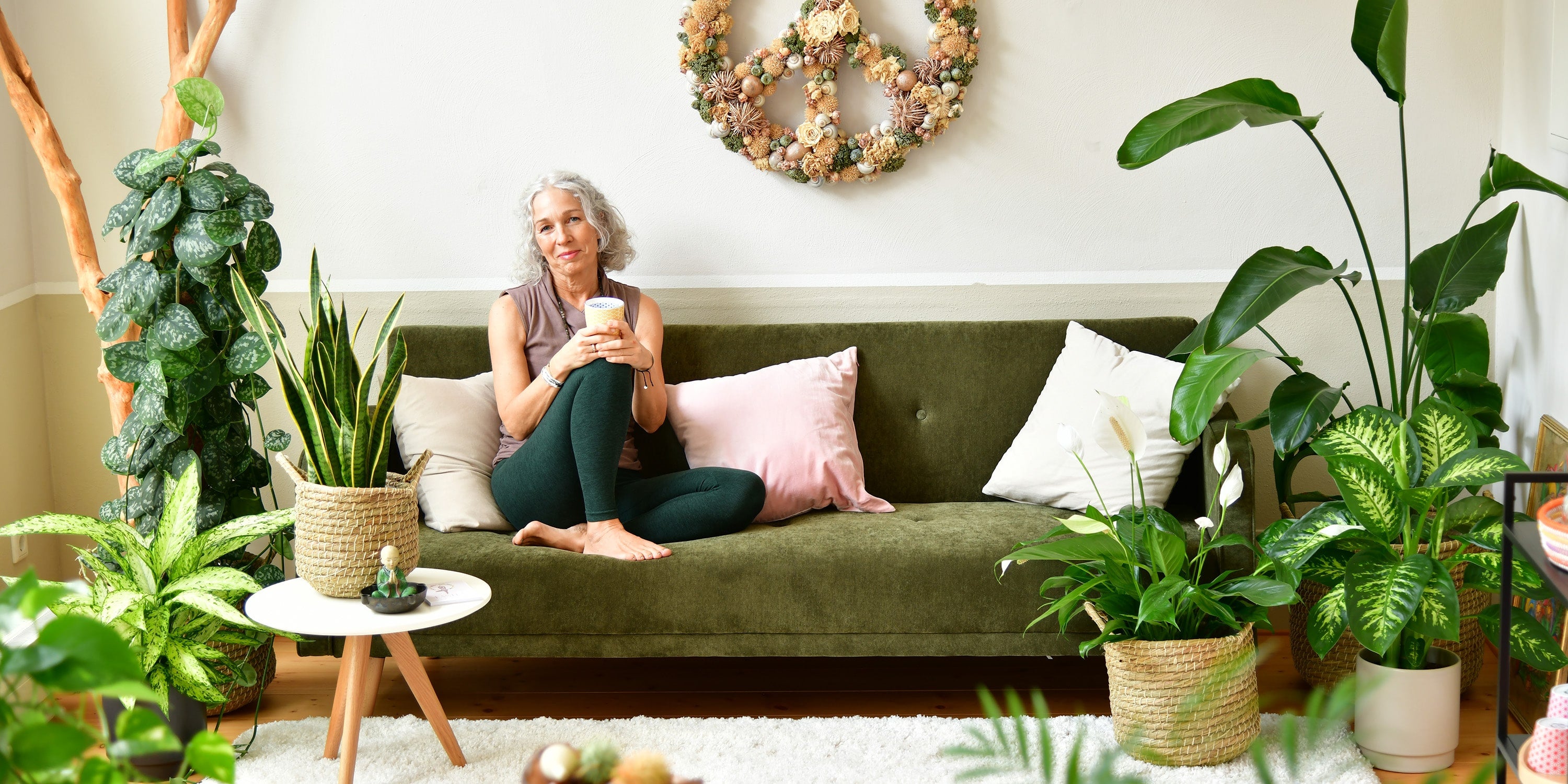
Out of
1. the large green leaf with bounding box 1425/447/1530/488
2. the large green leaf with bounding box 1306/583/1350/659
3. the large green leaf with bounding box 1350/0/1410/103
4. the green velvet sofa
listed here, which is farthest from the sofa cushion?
the large green leaf with bounding box 1350/0/1410/103

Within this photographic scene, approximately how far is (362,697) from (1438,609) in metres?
1.93

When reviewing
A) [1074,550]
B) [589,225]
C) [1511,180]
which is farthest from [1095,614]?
[589,225]

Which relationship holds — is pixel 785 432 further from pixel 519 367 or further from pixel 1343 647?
pixel 1343 647

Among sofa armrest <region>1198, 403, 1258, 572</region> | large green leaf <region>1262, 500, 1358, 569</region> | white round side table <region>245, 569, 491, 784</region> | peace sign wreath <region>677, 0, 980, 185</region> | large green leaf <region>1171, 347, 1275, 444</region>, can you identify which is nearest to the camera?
white round side table <region>245, 569, 491, 784</region>

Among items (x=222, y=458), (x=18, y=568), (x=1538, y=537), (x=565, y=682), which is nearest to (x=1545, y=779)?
(x=1538, y=537)

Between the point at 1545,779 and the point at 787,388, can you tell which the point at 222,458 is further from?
the point at 1545,779

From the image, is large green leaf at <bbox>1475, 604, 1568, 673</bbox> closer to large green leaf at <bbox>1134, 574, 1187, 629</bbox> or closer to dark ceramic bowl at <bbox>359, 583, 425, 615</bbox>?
large green leaf at <bbox>1134, 574, 1187, 629</bbox>

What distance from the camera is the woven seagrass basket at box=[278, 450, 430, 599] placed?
2.01 m

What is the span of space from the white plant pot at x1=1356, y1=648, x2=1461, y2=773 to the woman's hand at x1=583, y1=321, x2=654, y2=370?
158cm

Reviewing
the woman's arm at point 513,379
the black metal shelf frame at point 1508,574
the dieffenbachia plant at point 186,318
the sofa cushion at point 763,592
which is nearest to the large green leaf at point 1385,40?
the black metal shelf frame at point 1508,574

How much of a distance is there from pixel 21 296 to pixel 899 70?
2.37 metres

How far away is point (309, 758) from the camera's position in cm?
227

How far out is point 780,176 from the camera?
3.07 metres

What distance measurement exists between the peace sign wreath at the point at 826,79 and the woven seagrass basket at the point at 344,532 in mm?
1400
